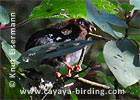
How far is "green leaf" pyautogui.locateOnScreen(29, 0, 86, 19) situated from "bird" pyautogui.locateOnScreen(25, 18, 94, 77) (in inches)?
16.7

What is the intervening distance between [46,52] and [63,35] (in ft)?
2.71

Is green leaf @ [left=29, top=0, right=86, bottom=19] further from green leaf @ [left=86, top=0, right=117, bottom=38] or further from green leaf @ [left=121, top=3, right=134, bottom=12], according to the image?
green leaf @ [left=121, top=3, right=134, bottom=12]

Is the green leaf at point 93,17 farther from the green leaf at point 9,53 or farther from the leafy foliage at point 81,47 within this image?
the green leaf at point 9,53

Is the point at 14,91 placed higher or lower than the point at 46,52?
lower

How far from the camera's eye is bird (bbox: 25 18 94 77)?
1529mm

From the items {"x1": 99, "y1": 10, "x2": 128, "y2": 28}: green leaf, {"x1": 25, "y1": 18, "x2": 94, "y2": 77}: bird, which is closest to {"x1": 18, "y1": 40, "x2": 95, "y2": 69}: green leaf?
{"x1": 99, "y1": 10, "x2": 128, "y2": 28}: green leaf

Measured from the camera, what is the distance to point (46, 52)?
87 centimetres

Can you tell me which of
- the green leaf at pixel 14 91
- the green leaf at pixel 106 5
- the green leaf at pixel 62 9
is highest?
the green leaf at pixel 106 5

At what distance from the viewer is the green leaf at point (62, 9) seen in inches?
36.0

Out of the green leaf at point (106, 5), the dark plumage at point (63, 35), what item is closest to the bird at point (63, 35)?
the dark plumage at point (63, 35)

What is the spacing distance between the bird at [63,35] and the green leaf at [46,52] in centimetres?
58

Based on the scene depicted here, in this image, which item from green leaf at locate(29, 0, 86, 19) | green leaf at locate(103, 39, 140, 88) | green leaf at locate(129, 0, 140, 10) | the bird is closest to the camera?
green leaf at locate(103, 39, 140, 88)

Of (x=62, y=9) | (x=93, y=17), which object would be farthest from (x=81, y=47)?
(x=62, y=9)

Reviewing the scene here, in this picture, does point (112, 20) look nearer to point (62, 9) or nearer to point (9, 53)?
point (62, 9)
